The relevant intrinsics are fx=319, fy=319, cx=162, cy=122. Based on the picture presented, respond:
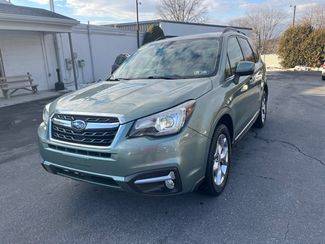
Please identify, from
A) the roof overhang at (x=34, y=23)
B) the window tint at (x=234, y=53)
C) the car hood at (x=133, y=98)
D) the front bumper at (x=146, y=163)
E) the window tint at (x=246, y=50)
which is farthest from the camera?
the roof overhang at (x=34, y=23)

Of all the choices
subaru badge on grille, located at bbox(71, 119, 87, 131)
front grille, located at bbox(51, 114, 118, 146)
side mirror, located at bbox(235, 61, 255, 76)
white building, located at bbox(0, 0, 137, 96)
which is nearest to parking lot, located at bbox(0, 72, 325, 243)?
front grille, located at bbox(51, 114, 118, 146)

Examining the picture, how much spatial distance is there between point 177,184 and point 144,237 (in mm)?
591

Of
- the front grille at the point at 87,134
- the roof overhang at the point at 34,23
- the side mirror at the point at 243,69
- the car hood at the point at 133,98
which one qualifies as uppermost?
the roof overhang at the point at 34,23

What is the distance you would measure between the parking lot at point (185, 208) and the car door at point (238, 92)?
0.62 metres

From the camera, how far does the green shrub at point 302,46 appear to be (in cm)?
2230

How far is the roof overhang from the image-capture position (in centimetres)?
1153

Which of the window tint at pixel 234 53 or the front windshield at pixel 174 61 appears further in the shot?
the window tint at pixel 234 53

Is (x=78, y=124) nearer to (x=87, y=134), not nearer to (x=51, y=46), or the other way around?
(x=87, y=134)

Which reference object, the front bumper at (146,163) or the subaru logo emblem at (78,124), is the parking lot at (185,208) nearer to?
the front bumper at (146,163)

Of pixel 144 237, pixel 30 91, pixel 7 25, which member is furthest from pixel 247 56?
pixel 30 91

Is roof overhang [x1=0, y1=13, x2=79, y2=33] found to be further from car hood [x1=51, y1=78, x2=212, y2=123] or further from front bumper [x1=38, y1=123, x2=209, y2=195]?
front bumper [x1=38, y1=123, x2=209, y2=195]

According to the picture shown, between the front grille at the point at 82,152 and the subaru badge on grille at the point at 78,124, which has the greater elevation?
the subaru badge on grille at the point at 78,124

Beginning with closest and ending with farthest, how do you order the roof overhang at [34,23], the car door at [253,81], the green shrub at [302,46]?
the car door at [253,81] < the roof overhang at [34,23] < the green shrub at [302,46]

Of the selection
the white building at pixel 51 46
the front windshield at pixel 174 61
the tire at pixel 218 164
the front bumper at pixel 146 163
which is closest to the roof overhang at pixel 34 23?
the white building at pixel 51 46
